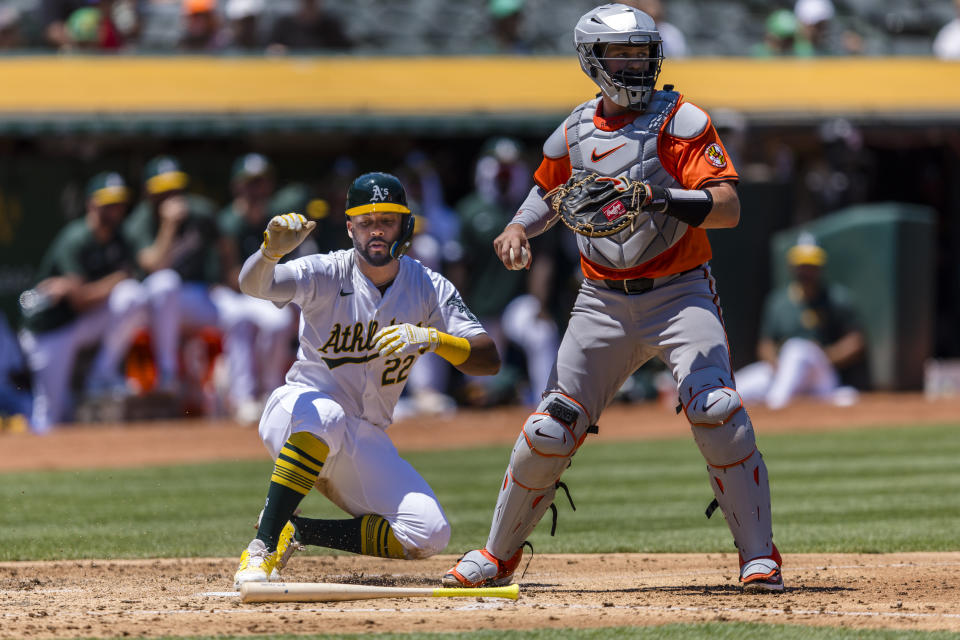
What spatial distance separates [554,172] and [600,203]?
0.48 metres

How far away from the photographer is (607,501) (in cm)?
845

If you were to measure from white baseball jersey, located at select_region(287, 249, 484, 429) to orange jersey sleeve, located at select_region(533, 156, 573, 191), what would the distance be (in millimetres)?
551

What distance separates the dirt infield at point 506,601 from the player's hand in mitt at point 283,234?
1165 millimetres

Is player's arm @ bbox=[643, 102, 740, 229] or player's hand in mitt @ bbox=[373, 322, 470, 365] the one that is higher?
player's arm @ bbox=[643, 102, 740, 229]

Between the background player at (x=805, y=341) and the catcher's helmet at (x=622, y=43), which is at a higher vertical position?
the catcher's helmet at (x=622, y=43)

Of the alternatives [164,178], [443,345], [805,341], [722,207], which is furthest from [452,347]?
[805,341]

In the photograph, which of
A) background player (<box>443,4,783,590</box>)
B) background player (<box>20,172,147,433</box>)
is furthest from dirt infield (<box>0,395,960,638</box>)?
background player (<box>20,172,147,433</box>)

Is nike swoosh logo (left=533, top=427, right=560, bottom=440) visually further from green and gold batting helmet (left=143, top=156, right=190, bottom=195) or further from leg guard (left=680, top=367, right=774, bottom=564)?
green and gold batting helmet (left=143, top=156, right=190, bottom=195)

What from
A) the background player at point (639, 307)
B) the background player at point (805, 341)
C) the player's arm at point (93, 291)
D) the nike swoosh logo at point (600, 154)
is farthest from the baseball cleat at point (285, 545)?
the background player at point (805, 341)

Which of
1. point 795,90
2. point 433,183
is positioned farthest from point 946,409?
point 433,183

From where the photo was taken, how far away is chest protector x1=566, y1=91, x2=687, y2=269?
512 cm

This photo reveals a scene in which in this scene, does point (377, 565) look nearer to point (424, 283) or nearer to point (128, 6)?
point (424, 283)

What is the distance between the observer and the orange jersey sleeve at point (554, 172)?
5406 millimetres

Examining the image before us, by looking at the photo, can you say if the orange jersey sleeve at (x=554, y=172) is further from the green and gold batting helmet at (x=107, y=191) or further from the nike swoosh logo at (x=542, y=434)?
the green and gold batting helmet at (x=107, y=191)
